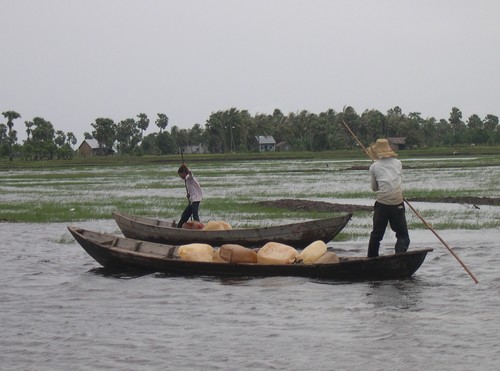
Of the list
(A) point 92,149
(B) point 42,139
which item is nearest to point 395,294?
(B) point 42,139

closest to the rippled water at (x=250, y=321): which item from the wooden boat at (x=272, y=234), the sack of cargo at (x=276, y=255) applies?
the sack of cargo at (x=276, y=255)

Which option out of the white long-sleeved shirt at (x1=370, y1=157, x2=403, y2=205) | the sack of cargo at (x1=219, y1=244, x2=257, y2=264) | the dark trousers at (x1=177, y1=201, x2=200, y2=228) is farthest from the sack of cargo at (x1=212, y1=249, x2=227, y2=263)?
the dark trousers at (x1=177, y1=201, x2=200, y2=228)

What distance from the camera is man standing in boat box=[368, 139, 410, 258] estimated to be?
14850 millimetres

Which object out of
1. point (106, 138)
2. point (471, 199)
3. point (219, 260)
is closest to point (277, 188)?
point (471, 199)

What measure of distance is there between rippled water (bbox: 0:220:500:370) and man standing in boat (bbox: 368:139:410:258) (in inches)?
Result: 38.5

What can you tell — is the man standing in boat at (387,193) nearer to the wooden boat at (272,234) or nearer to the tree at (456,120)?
the wooden boat at (272,234)

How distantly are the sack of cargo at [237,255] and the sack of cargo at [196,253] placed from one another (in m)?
0.69

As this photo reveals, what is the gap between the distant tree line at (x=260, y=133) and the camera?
414ft

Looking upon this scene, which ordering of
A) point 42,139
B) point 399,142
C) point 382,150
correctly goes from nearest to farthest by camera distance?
1. point 382,150
2. point 399,142
3. point 42,139

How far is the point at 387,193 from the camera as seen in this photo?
48.6 feet

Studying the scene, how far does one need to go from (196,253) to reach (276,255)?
1822 millimetres

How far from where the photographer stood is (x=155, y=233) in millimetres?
20812

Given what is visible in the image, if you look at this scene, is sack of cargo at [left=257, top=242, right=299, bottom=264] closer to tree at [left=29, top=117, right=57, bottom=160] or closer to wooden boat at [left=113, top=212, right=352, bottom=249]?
wooden boat at [left=113, top=212, right=352, bottom=249]

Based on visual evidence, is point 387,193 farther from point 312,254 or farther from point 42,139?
point 42,139
